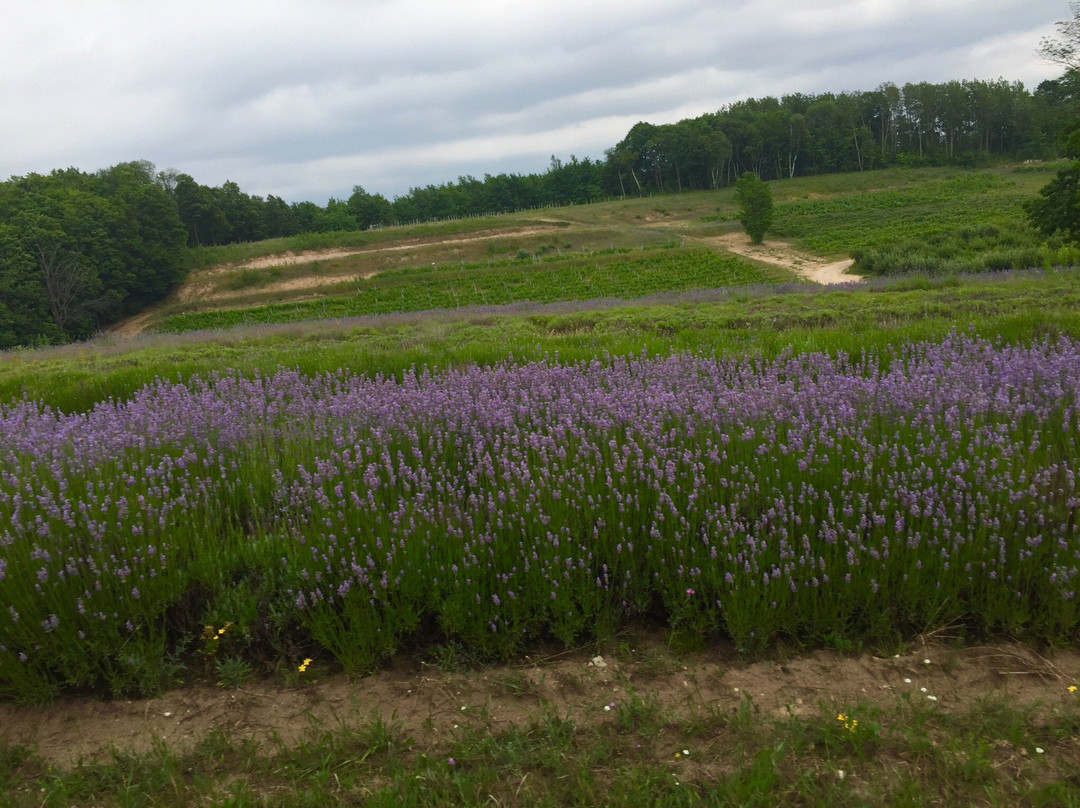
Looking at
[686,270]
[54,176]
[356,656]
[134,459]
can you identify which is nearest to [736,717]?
[356,656]

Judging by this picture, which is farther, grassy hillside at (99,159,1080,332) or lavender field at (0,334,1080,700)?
grassy hillside at (99,159,1080,332)

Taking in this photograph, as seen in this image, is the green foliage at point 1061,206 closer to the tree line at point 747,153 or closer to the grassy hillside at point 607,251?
the grassy hillside at point 607,251

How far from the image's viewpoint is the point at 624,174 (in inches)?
4188

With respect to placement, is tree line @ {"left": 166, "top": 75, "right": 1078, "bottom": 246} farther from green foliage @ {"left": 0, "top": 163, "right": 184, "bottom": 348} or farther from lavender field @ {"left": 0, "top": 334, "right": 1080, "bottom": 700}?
lavender field @ {"left": 0, "top": 334, "right": 1080, "bottom": 700}

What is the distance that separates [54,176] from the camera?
76125mm

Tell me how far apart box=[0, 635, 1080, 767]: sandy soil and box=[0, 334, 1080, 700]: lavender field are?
131mm

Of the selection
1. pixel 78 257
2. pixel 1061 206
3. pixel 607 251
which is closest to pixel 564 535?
pixel 1061 206

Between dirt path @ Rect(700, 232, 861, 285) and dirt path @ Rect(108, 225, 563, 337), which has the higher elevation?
dirt path @ Rect(108, 225, 563, 337)

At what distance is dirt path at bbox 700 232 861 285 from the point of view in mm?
37475

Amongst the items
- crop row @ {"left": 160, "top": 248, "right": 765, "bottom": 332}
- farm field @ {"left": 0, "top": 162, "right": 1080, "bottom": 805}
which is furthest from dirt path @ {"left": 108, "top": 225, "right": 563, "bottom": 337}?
farm field @ {"left": 0, "top": 162, "right": 1080, "bottom": 805}

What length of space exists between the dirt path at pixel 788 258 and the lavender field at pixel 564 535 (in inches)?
1204

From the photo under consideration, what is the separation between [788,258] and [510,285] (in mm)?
19124

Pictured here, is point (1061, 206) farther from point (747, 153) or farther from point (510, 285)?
point (747, 153)

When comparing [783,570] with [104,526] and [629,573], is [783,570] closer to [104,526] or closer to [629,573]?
[629,573]
